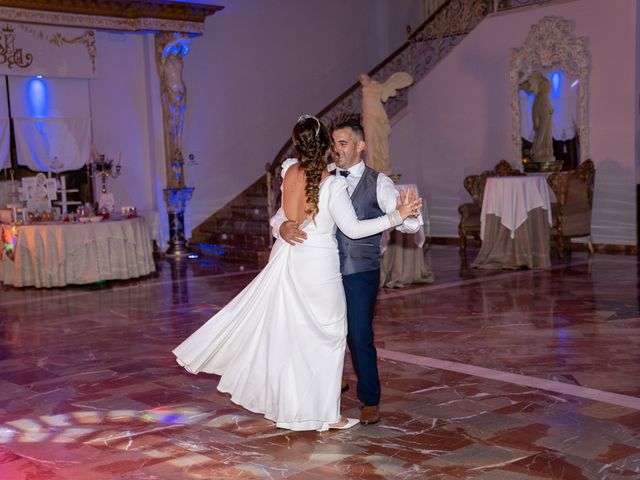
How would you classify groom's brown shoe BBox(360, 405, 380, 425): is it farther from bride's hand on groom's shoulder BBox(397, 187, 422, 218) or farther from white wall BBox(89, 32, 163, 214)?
white wall BBox(89, 32, 163, 214)

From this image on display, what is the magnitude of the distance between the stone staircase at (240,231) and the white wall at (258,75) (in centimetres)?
16

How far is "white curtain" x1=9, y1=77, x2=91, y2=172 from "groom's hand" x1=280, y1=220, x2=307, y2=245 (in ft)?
28.7

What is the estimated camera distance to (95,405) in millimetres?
4797

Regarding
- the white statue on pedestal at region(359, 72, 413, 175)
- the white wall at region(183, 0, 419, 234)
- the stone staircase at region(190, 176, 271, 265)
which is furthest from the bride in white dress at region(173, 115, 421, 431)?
the white wall at region(183, 0, 419, 234)

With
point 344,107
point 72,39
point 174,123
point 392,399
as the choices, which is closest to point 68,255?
point 174,123

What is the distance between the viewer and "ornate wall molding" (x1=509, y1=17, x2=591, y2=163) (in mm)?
11281

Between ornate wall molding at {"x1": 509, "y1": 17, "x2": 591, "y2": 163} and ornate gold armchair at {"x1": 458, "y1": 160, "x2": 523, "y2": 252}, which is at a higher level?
ornate wall molding at {"x1": 509, "y1": 17, "x2": 591, "y2": 163}

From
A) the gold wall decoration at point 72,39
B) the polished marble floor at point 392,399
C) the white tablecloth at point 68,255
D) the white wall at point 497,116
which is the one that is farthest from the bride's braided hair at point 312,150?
the gold wall decoration at point 72,39

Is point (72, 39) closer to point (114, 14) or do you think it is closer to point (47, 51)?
point (47, 51)

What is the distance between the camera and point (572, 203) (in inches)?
423

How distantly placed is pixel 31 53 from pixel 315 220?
8.81 metres

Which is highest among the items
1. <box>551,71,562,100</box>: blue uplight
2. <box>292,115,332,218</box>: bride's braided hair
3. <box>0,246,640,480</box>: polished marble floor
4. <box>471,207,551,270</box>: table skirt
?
<box>551,71,562,100</box>: blue uplight

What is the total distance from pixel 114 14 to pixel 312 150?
29.1 feet

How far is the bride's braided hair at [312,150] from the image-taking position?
3885mm
